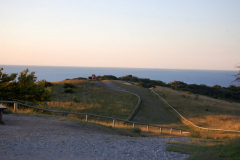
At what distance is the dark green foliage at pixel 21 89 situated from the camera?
20.5 m

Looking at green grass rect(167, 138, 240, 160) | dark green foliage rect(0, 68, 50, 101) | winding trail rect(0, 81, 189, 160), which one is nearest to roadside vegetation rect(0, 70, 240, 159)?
dark green foliage rect(0, 68, 50, 101)

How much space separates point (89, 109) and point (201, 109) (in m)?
14.3

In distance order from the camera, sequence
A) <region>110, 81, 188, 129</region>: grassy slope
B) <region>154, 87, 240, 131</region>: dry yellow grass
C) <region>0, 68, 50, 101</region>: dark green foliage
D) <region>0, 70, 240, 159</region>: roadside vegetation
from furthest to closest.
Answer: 1. <region>110, 81, 188, 129</region>: grassy slope
2. <region>154, 87, 240, 131</region>: dry yellow grass
3. <region>0, 70, 240, 159</region>: roadside vegetation
4. <region>0, 68, 50, 101</region>: dark green foliage

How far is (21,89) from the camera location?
70.5 feet

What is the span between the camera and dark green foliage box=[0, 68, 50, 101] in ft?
67.1

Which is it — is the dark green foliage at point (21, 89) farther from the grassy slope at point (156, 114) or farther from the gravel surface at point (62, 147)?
the gravel surface at point (62, 147)

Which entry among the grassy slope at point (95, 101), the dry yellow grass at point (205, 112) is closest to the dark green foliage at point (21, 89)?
the grassy slope at point (95, 101)

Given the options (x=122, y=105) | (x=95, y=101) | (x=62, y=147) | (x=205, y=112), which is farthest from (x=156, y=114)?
(x=62, y=147)

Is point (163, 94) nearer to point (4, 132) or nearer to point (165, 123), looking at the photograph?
point (165, 123)

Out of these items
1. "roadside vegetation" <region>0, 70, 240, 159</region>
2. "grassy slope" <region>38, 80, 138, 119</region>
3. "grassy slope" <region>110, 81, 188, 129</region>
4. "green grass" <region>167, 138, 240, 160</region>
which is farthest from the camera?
"grassy slope" <region>38, 80, 138, 119</region>

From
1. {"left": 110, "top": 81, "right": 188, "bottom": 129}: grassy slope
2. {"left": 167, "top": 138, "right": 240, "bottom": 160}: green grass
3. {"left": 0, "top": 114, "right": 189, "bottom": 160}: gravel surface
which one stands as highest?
{"left": 167, "top": 138, "right": 240, "bottom": 160}: green grass

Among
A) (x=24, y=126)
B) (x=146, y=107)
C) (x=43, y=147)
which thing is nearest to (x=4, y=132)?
(x=24, y=126)

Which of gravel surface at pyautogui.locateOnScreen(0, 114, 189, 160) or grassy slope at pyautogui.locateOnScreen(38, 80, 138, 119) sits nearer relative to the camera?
gravel surface at pyautogui.locateOnScreen(0, 114, 189, 160)

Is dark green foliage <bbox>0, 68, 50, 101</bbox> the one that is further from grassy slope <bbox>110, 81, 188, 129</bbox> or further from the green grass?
the green grass
